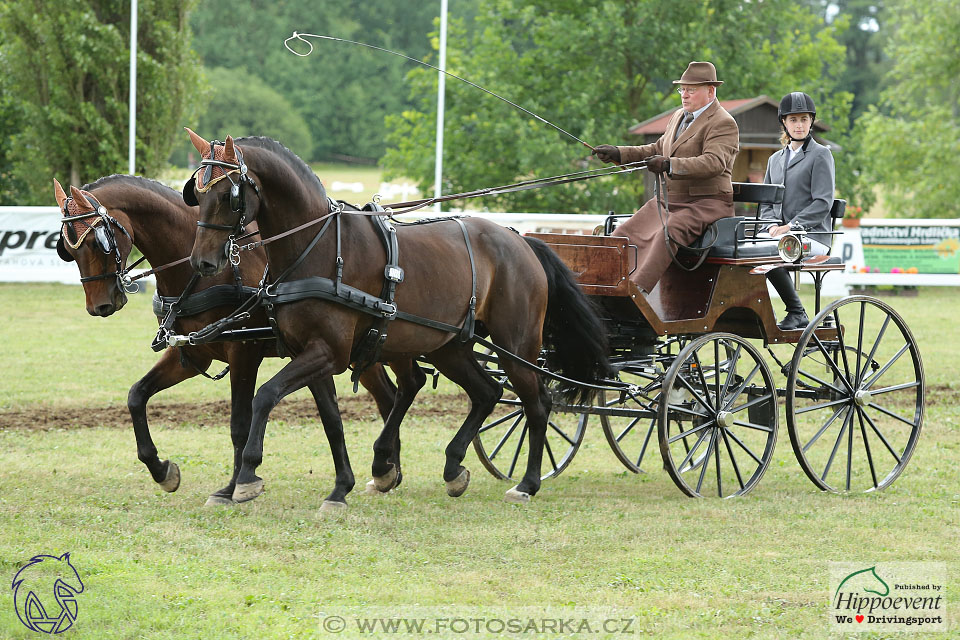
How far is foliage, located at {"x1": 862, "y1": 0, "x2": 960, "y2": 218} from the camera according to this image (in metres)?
27.1

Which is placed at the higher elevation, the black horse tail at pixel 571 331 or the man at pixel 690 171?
the man at pixel 690 171

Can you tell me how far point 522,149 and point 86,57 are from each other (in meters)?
8.54

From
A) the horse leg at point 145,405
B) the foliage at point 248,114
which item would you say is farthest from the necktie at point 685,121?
the foliage at point 248,114

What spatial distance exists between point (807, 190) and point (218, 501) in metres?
4.10

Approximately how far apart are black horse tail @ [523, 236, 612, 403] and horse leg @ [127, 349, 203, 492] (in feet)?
7.09

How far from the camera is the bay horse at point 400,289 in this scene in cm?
574

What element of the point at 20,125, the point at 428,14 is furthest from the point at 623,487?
the point at 428,14

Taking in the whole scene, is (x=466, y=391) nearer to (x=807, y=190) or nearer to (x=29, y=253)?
(x=807, y=190)

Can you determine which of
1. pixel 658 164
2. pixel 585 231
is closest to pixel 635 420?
pixel 658 164

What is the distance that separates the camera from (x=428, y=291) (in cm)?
636

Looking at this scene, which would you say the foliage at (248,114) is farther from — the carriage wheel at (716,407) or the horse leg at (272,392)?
the horse leg at (272,392)

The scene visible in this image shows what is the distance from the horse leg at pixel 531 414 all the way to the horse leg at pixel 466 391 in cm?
18

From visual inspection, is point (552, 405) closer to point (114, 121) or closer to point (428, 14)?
point (114, 121)

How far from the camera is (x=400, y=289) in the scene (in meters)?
6.25
